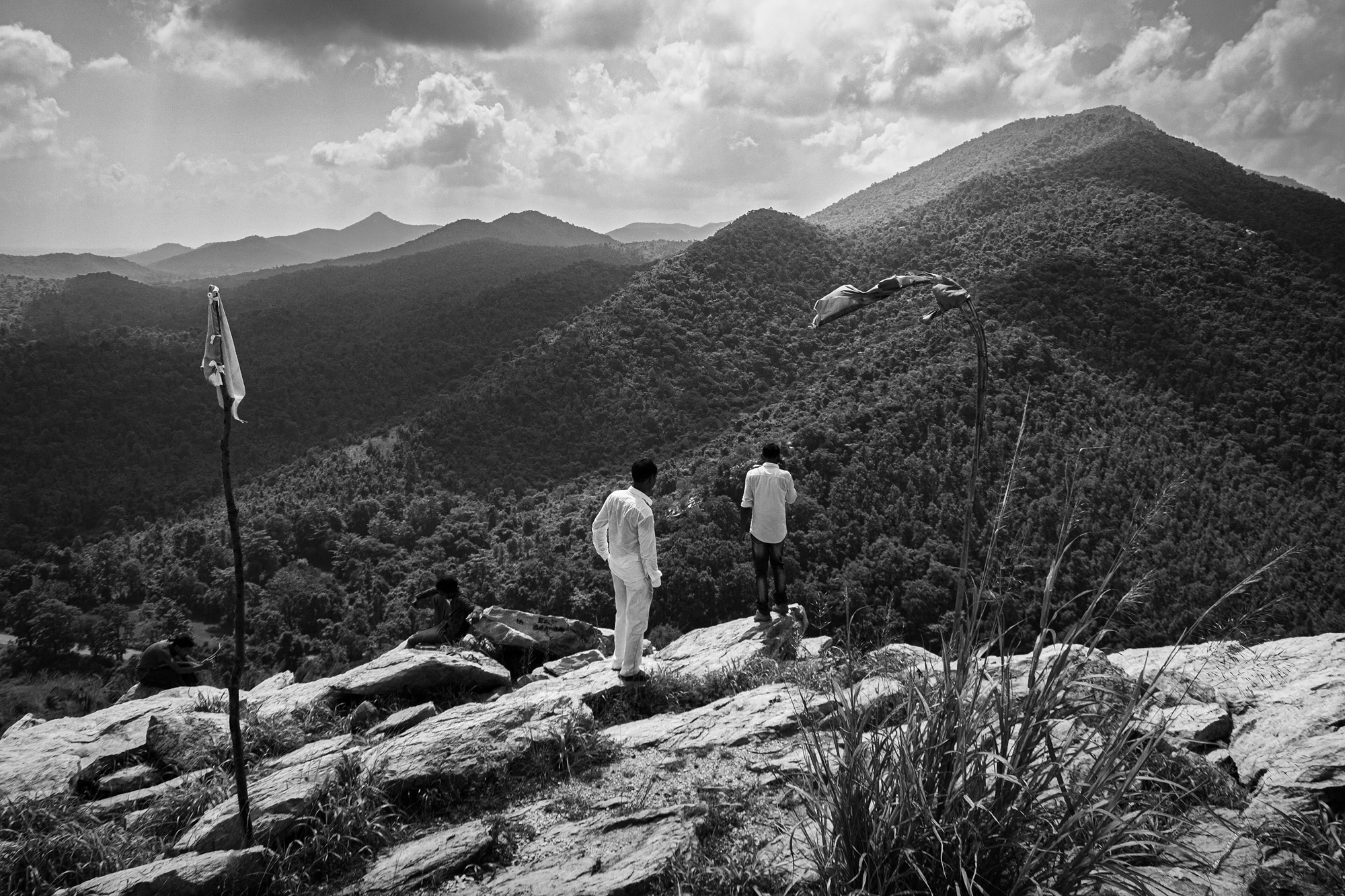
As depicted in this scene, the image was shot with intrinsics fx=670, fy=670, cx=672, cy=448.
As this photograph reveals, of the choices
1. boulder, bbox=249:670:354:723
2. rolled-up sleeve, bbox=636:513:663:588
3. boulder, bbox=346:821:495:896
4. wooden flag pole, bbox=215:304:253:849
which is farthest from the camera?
boulder, bbox=249:670:354:723

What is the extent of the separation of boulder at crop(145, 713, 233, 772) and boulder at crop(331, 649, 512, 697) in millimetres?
1200

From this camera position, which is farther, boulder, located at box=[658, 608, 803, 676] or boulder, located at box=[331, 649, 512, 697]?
boulder, located at box=[658, 608, 803, 676]

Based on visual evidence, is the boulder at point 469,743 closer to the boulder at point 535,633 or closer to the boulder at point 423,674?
the boulder at point 423,674

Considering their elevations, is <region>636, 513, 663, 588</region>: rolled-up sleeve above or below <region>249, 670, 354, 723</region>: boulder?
above

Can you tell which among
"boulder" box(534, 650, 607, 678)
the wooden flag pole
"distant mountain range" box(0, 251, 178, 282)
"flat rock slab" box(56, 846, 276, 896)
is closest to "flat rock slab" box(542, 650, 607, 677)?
"boulder" box(534, 650, 607, 678)

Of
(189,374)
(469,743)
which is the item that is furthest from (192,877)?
(189,374)

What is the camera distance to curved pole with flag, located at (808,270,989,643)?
2.74 meters

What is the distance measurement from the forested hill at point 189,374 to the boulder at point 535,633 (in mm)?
55898

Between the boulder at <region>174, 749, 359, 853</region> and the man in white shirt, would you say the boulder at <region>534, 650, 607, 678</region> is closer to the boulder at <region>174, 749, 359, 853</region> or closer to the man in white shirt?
the man in white shirt

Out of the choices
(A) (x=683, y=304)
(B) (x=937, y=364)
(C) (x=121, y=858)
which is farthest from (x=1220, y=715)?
(A) (x=683, y=304)

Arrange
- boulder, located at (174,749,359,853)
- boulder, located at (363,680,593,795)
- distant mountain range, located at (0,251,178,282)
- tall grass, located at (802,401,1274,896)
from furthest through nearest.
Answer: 1. distant mountain range, located at (0,251,178,282)
2. boulder, located at (363,680,593,795)
3. boulder, located at (174,749,359,853)
4. tall grass, located at (802,401,1274,896)

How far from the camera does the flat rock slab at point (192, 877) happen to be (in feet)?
12.2

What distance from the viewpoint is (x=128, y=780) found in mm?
5840

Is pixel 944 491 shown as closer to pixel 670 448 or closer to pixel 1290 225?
pixel 670 448
